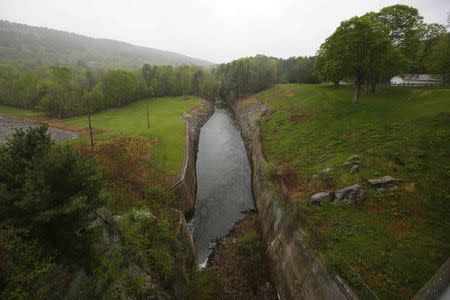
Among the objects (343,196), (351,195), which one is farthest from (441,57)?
(343,196)

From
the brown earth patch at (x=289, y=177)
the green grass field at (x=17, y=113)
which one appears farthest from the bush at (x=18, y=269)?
the green grass field at (x=17, y=113)

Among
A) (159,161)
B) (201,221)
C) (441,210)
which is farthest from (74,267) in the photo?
(441,210)

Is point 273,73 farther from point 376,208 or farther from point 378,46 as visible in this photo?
point 376,208

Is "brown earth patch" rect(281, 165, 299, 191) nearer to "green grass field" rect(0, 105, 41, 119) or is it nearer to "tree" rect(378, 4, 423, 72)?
"tree" rect(378, 4, 423, 72)

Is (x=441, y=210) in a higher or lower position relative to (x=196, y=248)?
higher

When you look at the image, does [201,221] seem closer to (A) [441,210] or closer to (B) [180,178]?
(B) [180,178]

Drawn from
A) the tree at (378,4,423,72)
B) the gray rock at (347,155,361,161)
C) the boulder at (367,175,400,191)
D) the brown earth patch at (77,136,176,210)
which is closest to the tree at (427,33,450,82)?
the tree at (378,4,423,72)
